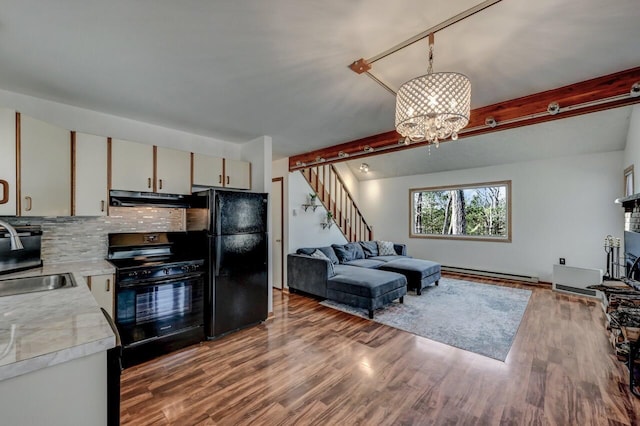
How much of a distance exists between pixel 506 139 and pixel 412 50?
14.1 ft

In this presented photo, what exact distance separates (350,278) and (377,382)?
Result: 182 cm

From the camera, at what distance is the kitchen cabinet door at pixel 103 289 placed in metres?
2.36

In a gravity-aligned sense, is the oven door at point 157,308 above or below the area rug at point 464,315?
above

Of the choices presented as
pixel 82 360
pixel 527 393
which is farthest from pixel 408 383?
pixel 82 360

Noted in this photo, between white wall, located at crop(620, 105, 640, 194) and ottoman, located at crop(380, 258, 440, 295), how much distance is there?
2.84m

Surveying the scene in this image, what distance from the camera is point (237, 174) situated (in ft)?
12.5

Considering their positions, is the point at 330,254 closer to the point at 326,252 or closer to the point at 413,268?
the point at 326,252

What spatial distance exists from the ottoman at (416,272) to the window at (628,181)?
9.48ft

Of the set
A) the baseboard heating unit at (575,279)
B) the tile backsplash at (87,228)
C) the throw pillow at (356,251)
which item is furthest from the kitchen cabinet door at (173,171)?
the baseboard heating unit at (575,279)

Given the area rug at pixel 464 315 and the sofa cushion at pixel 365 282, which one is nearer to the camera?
the area rug at pixel 464 315

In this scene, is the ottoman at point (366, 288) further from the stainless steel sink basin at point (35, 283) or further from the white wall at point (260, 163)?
the stainless steel sink basin at point (35, 283)

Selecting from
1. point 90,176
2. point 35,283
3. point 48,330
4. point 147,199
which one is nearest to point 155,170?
point 147,199

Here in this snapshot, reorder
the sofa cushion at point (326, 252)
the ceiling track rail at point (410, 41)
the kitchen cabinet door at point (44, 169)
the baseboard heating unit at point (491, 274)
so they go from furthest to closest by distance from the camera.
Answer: the baseboard heating unit at point (491, 274) < the sofa cushion at point (326, 252) < the kitchen cabinet door at point (44, 169) < the ceiling track rail at point (410, 41)

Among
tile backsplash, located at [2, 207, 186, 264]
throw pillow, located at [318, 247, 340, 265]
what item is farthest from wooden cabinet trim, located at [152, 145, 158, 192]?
throw pillow, located at [318, 247, 340, 265]
